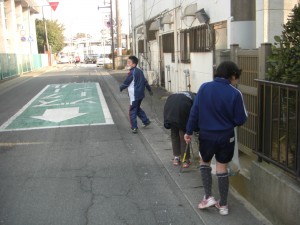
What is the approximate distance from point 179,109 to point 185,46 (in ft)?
25.7

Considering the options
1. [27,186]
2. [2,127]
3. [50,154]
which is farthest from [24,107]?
[27,186]

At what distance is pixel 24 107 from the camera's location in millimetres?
14117

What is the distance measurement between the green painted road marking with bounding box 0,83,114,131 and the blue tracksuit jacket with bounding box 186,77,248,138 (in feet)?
21.4

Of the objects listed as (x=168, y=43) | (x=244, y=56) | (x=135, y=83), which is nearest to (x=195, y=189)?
(x=244, y=56)

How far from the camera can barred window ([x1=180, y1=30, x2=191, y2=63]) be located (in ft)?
43.0

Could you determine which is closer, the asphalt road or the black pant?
the asphalt road

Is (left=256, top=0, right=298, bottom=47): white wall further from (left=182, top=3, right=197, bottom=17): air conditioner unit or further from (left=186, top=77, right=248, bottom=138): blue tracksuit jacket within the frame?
(left=182, top=3, right=197, bottom=17): air conditioner unit

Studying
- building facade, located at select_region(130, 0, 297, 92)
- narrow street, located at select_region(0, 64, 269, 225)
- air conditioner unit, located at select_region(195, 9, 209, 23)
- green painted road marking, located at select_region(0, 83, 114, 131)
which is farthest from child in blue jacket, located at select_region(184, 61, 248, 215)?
air conditioner unit, located at select_region(195, 9, 209, 23)

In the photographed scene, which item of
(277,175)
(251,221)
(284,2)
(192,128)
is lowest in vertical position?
(251,221)

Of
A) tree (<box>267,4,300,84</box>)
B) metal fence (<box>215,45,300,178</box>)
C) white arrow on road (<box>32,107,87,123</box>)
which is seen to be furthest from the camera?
white arrow on road (<box>32,107,87,123</box>)

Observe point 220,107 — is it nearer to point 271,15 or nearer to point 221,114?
point 221,114

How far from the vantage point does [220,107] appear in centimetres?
420

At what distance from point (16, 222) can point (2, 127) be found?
6.41 meters

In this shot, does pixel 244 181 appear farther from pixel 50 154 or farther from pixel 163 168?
pixel 50 154
